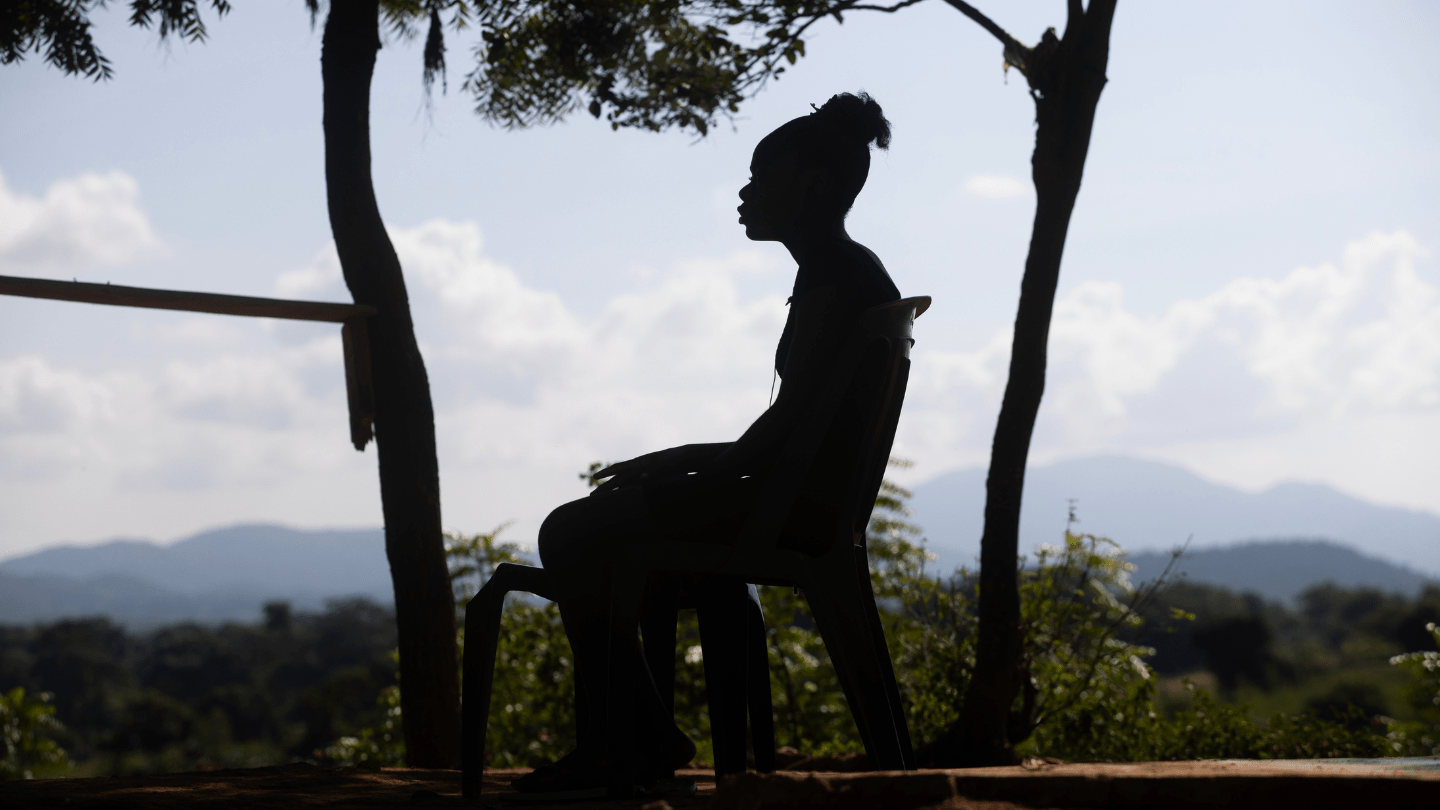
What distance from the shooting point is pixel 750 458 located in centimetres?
229

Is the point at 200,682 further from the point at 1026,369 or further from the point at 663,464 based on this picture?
the point at 663,464

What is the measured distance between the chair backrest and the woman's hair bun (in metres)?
0.54

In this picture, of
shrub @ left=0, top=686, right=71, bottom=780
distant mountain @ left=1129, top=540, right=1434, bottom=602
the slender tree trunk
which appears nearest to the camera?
the slender tree trunk

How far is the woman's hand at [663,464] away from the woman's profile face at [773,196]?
0.57 m

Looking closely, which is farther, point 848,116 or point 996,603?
point 996,603

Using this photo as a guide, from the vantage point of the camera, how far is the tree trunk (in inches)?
191

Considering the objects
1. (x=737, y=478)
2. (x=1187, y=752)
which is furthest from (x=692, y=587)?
(x=1187, y=752)

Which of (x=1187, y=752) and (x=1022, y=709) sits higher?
(x=1022, y=709)

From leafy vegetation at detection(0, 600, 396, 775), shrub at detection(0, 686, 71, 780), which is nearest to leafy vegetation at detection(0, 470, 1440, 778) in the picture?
shrub at detection(0, 686, 71, 780)

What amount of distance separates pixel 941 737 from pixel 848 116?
11.1 feet

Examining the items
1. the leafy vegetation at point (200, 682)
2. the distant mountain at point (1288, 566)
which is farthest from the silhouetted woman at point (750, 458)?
the distant mountain at point (1288, 566)

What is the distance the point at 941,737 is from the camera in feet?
16.1

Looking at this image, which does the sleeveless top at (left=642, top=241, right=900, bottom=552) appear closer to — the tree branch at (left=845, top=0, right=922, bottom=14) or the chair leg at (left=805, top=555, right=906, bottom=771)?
the chair leg at (left=805, top=555, right=906, bottom=771)

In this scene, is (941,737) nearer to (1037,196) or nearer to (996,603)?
(996,603)
